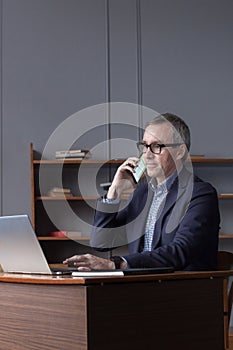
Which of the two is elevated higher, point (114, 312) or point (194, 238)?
point (194, 238)

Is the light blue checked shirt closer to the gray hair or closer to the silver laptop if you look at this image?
the gray hair

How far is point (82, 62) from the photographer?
6.46m

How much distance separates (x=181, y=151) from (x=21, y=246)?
113 centimetres

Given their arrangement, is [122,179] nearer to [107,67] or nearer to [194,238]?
[194,238]

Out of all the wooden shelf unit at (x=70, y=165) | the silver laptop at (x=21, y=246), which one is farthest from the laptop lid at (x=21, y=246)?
the wooden shelf unit at (x=70, y=165)

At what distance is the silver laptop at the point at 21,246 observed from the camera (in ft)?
8.16

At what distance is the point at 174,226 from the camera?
3229 mm

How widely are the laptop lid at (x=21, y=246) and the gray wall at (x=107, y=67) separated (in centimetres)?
351

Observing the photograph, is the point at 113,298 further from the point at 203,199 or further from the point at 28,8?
the point at 28,8

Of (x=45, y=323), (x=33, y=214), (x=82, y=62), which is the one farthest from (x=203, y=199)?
(x=82, y=62)

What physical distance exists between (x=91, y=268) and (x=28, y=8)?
428cm

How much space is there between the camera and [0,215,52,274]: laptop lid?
2.49 meters

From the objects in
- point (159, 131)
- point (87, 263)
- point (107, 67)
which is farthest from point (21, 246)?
point (107, 67)

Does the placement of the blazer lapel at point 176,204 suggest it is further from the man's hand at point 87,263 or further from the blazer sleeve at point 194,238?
the man's hand at point 87,263
